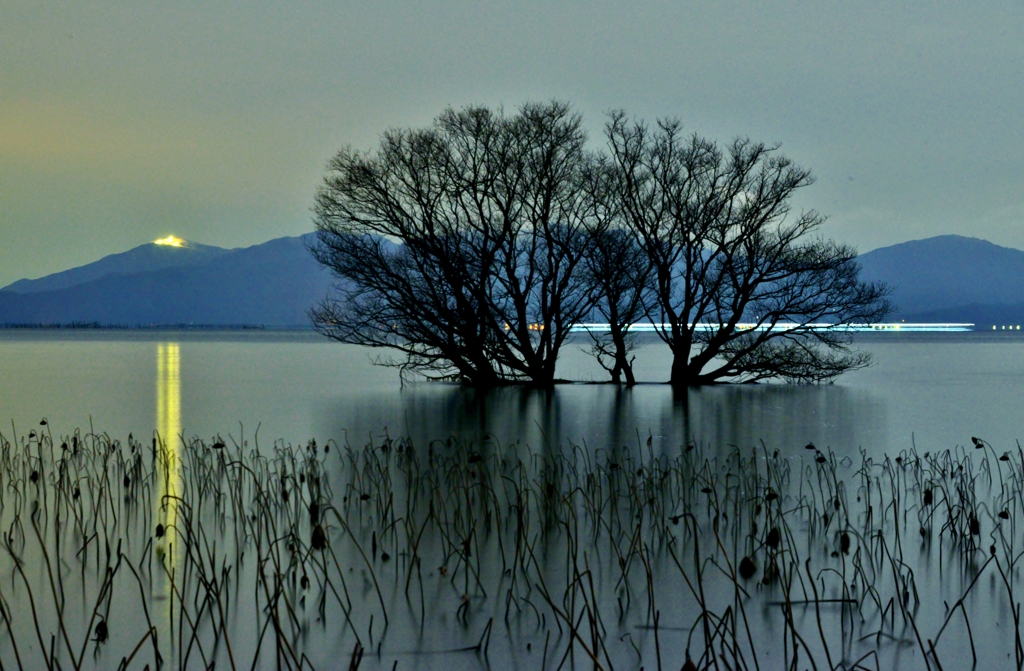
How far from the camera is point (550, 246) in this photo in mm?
30641

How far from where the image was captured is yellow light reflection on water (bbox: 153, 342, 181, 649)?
266 inches

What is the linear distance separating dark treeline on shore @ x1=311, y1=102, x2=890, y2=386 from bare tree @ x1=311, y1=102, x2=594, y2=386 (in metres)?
0.05

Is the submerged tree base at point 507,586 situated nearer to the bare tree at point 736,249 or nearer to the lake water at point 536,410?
the lake water at point 536,410

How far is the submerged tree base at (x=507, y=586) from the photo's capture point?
598 centimetres

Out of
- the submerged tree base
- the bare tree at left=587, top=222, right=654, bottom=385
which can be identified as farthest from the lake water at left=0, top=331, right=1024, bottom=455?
the submerged tree base

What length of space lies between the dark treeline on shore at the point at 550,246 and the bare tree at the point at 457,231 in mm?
45

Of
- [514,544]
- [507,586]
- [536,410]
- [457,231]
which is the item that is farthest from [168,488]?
[457,231]

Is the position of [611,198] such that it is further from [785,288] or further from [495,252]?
[785,288]

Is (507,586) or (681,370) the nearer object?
(507,586)

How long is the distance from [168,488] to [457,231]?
1909cm

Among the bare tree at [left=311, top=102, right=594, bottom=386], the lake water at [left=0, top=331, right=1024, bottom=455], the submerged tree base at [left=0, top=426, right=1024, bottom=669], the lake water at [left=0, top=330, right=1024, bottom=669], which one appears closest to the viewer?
the submerged tree base at [left=0, top=426, right=1024, bottom=669]

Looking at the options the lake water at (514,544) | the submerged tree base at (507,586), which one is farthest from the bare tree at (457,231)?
the submerged tree base at (507,586)

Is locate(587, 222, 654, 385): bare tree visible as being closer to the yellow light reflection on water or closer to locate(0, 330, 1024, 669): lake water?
locate(0, 330, 1024, 669): lake water

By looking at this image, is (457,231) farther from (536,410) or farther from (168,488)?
(168,488)
